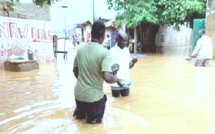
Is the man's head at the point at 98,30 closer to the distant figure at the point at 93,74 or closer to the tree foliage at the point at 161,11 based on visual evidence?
the distant figure at the point at 93,74

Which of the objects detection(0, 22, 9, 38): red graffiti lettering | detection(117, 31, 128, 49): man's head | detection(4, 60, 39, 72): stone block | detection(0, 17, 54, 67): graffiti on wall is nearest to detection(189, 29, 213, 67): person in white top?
detection(117, 31, 128, 49): man's head

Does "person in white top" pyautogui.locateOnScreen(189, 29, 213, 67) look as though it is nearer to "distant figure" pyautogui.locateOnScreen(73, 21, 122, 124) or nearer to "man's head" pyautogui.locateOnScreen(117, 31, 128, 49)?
"man's head" pyautogui.locateOnScreen(117, 31, 128, 49)

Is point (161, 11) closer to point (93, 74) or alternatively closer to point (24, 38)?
point (24, 38)

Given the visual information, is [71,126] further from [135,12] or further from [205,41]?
[135,12]

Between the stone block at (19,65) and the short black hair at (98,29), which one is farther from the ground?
the short black hair at (98,29)

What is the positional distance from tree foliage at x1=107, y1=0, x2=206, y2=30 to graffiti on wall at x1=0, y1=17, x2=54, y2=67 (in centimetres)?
553

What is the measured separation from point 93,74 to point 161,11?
43.6 feet

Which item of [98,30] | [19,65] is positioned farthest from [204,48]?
[19,65]

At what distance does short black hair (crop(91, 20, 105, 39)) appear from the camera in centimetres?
309

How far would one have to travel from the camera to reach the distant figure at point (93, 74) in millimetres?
3025

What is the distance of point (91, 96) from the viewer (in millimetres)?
3061

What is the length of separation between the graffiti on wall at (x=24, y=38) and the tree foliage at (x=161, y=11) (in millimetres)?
5527

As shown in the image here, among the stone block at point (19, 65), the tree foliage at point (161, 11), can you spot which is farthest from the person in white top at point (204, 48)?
the tree foliage at point (161, 11)

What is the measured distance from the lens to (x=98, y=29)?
10.2ft
